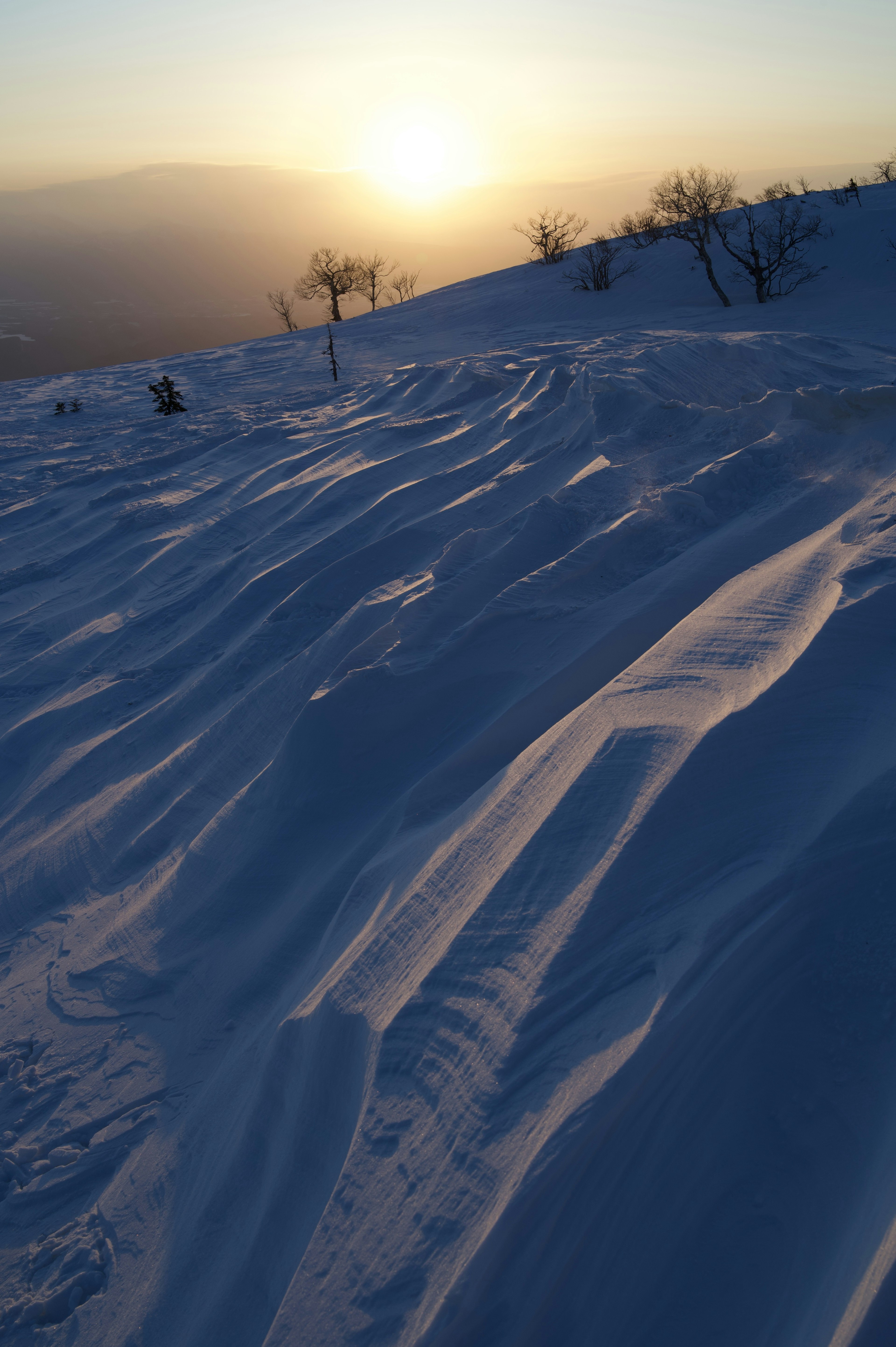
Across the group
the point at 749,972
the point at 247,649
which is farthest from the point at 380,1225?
the point at 247,649

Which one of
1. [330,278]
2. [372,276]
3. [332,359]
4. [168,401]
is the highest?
[372,276]

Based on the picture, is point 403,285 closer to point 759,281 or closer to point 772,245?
point 772,245

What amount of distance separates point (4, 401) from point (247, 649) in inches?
373

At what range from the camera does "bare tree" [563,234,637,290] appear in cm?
1423

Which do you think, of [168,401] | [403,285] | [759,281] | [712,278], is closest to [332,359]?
[168,401]

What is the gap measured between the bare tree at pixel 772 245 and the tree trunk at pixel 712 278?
0.36 meters

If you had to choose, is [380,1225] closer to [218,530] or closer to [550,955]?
[550,955]

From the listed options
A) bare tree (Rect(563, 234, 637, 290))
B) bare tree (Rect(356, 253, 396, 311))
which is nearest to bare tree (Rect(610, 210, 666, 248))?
bare tree (Rect(563, 234, 637, 290))

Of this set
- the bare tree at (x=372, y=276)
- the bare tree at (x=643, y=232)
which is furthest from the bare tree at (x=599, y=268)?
the bare tree at (x=372, y=276)

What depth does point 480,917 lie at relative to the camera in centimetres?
148

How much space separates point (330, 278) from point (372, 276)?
370 centimetres

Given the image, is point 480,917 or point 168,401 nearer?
point 480,917

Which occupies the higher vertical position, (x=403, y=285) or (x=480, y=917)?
(x=403, y=285)

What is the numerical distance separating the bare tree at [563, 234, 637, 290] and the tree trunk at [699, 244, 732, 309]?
2.01 meters
